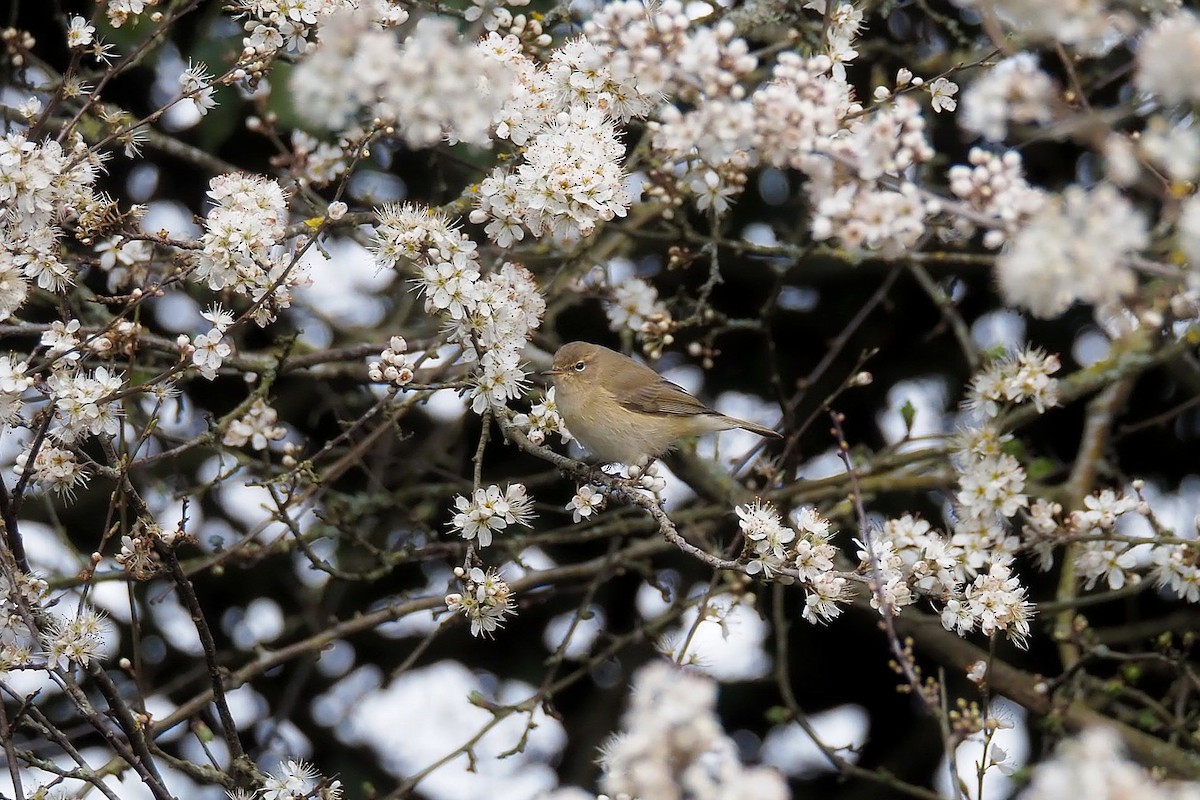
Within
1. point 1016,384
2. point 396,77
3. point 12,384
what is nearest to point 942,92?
point 1016,384

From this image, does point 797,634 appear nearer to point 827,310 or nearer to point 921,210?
point 827,310

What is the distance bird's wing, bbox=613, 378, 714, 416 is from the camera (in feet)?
18.7

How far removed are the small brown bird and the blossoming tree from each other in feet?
0.70

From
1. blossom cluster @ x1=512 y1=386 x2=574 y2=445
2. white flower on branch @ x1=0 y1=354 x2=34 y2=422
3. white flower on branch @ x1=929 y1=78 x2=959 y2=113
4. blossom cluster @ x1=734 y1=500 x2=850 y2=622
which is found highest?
white flower on branch @ x1=0 y1=354 x2=34 y2=422

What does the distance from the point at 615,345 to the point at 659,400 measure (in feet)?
4.39

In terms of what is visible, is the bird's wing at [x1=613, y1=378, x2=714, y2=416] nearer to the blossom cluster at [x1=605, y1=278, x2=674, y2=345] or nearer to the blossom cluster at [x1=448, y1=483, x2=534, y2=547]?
the blossom cluster at [x1=605, y1=278, x2=674, y2=345]

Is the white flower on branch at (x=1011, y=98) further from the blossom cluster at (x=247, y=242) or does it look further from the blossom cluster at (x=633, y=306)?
the blossom cluster at (x=633, y=306)

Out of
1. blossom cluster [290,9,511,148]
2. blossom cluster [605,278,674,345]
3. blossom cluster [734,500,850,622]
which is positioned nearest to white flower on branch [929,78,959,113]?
blossom cluster [734,500,850,622]

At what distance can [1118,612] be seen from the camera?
22.0 feet

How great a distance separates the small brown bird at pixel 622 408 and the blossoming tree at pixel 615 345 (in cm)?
21

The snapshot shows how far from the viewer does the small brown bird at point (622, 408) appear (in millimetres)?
5395

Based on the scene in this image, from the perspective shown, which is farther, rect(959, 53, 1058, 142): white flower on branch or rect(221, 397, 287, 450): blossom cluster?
rect(221, 397, 287, 450): blossom cluster

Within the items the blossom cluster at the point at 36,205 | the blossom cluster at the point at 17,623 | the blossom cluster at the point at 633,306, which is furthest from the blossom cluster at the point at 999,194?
the blossom cluster at the point at 633,306

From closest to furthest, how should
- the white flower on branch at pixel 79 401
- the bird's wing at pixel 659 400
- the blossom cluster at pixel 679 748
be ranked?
the blossom cluster at pixel 679 748 → the white flower on branch at pixel 79 401 → the bird's wing at pixel 659 400
